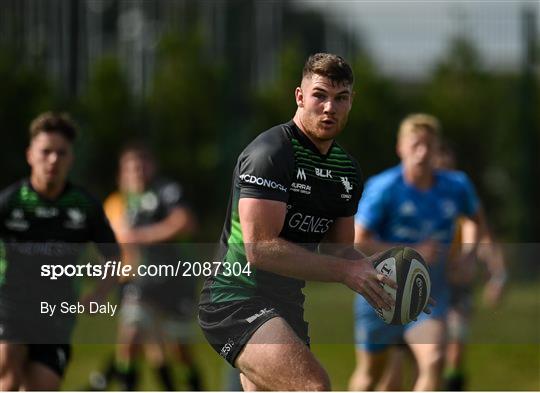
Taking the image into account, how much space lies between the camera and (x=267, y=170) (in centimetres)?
589

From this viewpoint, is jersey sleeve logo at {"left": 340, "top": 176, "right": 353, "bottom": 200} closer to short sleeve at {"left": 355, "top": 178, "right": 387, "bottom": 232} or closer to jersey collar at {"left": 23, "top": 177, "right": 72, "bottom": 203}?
jersey collar at {"left": 23, "top": 177, "right": 72, "bottom": 203}

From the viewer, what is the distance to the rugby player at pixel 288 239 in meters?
5.87

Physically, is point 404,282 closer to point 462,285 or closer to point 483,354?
point 462,285

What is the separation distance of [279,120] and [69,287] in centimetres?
1334

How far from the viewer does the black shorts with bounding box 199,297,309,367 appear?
6.12m

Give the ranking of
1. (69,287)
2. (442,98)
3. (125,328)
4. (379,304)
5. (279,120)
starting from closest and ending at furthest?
(379,304)
(69,287)
(125,328)
(279,120)
(442,98)

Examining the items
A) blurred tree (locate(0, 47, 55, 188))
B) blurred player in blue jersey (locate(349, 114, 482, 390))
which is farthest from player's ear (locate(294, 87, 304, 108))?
blurred tree (locate(0, 47, 55, 188))

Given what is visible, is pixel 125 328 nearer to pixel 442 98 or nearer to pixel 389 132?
pixel 389 132

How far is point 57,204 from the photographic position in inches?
317

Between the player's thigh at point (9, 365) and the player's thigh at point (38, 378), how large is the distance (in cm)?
7

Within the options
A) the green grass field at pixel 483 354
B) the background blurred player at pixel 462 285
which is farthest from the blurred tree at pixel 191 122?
the background blurred player at pixel 462 285

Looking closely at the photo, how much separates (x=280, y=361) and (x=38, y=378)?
2451mm

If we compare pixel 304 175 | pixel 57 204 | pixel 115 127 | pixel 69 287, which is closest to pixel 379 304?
pixel 304 175

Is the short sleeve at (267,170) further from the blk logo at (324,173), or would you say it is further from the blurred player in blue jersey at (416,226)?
the blurred player in blue jersey at (416,226)
